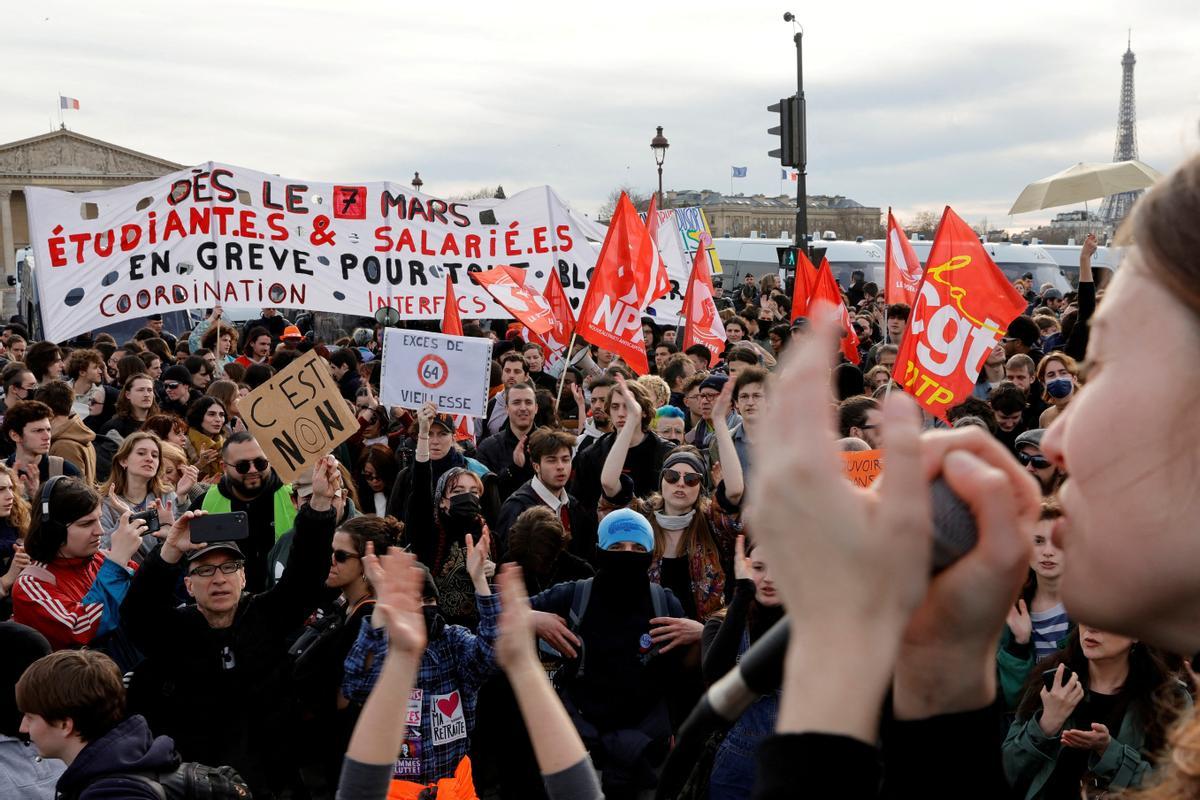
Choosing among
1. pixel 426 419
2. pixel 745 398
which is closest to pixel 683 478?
pixel 745 398

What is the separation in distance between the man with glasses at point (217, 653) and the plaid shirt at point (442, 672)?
467 mm

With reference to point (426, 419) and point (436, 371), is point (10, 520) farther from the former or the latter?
point (436, 371)

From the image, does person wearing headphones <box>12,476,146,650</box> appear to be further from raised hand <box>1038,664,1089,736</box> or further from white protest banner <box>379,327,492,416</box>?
raised hand <box>1038,664,1089,736</box>

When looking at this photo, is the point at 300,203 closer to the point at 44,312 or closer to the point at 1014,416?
the point at 44,312

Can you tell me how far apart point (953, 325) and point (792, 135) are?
371 inches

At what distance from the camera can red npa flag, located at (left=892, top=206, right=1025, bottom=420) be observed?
723cm

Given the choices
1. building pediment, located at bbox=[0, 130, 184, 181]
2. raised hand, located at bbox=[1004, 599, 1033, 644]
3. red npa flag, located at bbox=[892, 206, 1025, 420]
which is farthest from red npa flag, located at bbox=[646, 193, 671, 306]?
building pediment, located at bbox=[0, 130, 184, 181]

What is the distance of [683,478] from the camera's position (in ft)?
19.8

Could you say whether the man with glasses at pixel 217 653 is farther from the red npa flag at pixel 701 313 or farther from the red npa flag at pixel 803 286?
the red npa flag at pixel 803 286

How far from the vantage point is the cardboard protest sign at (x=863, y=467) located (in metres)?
4.59

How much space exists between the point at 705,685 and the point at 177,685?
2253mm

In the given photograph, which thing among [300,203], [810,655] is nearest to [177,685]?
[810,655]

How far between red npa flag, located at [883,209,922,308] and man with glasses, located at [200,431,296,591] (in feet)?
21.9

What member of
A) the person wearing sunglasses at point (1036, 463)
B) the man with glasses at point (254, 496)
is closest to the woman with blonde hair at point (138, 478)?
the man with glasses at point (254, 496)
